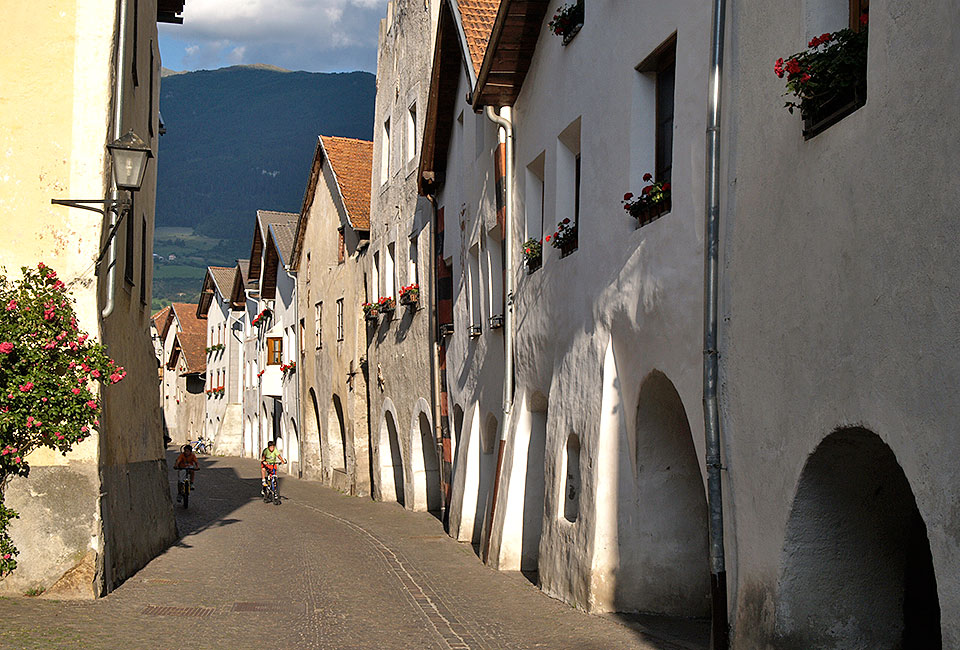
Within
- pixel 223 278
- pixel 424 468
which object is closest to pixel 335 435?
pixel 424 468

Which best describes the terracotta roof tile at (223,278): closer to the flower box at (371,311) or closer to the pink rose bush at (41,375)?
the flower box at (371,311)

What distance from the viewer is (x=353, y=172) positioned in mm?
29453

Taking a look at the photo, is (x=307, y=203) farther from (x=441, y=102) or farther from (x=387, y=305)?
(x=441, y=102)

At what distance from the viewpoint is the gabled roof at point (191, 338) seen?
6075cm

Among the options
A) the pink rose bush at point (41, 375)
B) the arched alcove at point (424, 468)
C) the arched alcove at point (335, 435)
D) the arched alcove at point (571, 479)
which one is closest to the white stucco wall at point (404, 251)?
the arched alcove at point (424, 468)

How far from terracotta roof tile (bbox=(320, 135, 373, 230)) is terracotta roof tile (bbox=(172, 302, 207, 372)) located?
32.0m

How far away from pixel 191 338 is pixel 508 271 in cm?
5010

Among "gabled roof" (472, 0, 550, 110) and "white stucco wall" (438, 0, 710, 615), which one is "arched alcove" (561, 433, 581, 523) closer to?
"white stucco wall" (438, 0, 710, 615)

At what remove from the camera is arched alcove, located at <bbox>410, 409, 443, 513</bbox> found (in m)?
22.0

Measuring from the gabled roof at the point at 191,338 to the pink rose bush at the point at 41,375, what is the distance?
5049 cm

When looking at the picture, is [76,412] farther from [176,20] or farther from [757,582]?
[176,20]

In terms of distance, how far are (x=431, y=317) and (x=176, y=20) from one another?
695 centimetres

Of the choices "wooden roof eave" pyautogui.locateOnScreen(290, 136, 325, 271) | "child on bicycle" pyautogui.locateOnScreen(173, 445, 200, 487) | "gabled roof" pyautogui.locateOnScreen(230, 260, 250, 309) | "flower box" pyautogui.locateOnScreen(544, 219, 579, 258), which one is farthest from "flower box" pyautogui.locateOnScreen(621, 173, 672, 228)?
"gabled roof" pyautogui.locateOnScreen(230, 260, 250, 309)

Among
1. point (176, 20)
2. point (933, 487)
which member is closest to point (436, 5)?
point (176, 20)
